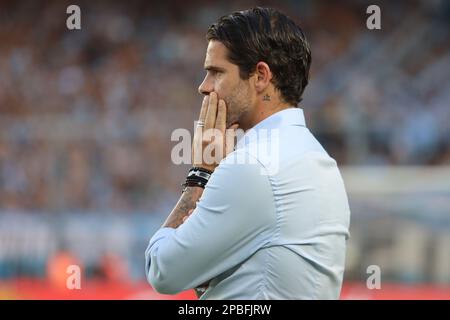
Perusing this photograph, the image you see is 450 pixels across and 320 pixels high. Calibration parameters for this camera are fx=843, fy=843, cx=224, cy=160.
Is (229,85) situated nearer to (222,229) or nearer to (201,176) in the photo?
(201,176)

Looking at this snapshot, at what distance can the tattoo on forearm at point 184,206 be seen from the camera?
2.41 metres

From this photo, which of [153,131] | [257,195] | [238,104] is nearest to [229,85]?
[238,104]

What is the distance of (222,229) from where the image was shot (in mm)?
2225

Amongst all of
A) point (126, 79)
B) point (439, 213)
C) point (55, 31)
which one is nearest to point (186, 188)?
point (439, 213)

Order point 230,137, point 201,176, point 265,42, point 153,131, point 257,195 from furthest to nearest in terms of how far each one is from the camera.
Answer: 1. point 153,131
2. point 230,137
3. point 201,176
4. point 265,42
5. point 257,195

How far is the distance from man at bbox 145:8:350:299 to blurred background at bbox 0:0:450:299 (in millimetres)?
4335

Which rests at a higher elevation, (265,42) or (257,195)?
(265,42)

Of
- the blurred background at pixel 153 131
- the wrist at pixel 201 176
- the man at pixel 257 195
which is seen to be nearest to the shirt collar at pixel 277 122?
the man at pixel 257 195

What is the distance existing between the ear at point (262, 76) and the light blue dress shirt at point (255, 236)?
203mm

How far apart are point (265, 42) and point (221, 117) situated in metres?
0.25

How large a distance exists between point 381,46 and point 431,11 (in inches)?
47.6

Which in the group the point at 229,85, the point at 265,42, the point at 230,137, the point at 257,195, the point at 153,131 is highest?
the point at 153,131

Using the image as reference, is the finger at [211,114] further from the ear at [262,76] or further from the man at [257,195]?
the ear at [262,76]

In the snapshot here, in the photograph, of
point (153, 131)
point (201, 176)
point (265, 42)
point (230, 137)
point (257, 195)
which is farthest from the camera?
point (153, 131)
